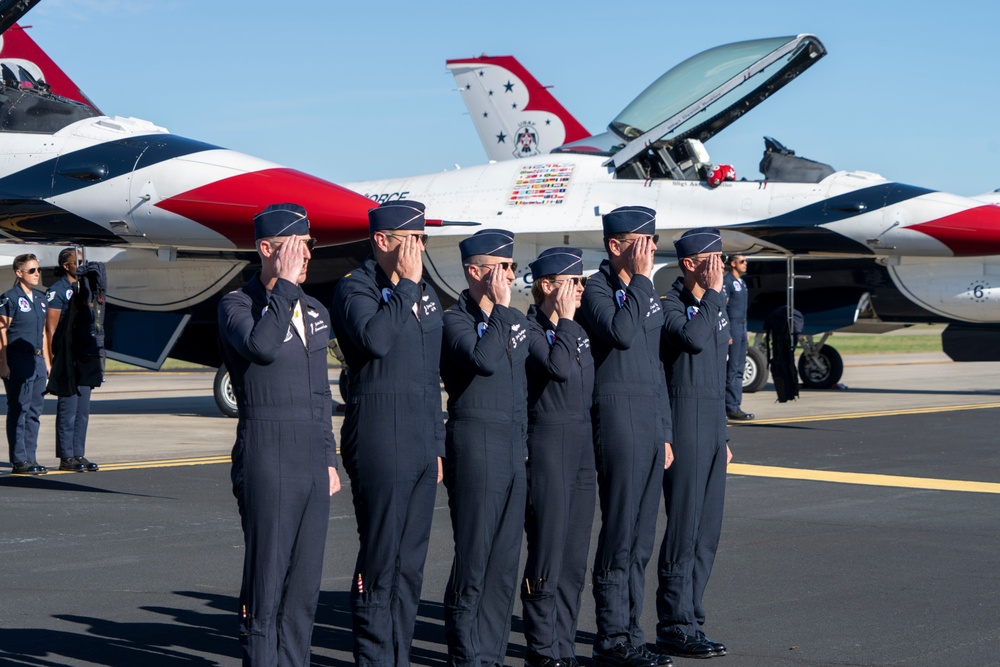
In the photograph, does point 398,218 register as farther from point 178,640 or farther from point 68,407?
point 68,407

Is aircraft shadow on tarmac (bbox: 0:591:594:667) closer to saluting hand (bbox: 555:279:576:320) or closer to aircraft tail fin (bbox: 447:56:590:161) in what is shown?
saluting hand (bbox: 555:279:576:320)

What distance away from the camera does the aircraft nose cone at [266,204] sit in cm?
1018

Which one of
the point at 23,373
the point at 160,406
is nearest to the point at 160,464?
the point at 23,373

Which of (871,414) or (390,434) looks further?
(871,414)

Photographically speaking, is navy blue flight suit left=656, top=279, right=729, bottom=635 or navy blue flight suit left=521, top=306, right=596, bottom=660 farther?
navy blue flight suit left=656, top=279, right=729, bottom=635

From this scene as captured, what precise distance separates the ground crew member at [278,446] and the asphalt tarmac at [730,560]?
89 cm

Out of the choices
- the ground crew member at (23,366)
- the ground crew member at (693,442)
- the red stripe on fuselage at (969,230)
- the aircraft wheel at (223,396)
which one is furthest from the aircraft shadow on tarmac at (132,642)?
the red stripe on fuselage at (969,230)

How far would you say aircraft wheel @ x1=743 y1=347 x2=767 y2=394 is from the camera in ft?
58.4

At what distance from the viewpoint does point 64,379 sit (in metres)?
9.84

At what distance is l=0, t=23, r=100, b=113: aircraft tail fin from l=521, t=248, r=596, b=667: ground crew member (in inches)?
292

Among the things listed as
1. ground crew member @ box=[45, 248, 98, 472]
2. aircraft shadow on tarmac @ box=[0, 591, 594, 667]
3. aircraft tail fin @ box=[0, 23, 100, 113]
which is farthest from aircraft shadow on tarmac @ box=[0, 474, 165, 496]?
aircraft shadow on tarmac @ box=[0, 591, 594, 667]

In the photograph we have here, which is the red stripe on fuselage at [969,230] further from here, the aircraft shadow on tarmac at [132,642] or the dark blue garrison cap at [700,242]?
the aircraft shadow on tarmac at [132,642]

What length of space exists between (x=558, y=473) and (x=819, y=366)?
16209mm

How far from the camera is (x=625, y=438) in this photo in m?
4.91
